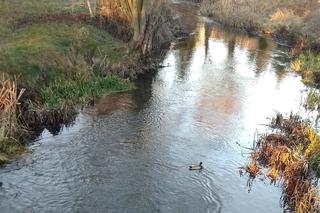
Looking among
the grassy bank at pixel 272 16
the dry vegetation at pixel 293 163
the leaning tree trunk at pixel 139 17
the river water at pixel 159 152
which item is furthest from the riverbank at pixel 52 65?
the grassy bank at pixel 272 16

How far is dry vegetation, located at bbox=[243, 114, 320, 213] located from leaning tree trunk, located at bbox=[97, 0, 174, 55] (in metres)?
14.1

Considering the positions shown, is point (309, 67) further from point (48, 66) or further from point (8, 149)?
point (8, 149)

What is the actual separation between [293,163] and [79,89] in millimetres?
12438

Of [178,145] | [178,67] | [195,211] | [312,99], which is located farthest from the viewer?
[178,67]

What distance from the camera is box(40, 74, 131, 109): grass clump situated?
72.3 feet

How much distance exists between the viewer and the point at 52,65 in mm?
24828

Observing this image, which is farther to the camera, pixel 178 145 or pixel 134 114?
pixel 134 114

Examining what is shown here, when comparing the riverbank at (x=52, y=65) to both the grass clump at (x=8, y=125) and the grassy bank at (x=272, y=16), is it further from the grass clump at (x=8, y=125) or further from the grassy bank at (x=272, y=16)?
the grassy bank at (x=272, y=16)

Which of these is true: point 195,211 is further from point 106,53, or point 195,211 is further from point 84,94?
point 106,53

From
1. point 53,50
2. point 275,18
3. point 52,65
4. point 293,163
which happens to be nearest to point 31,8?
point 53,50

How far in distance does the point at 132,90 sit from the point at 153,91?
130 cm

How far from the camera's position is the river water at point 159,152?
15.0 meters

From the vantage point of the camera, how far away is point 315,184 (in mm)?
16828

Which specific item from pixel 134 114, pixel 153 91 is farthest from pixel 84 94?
pixel 153 91
